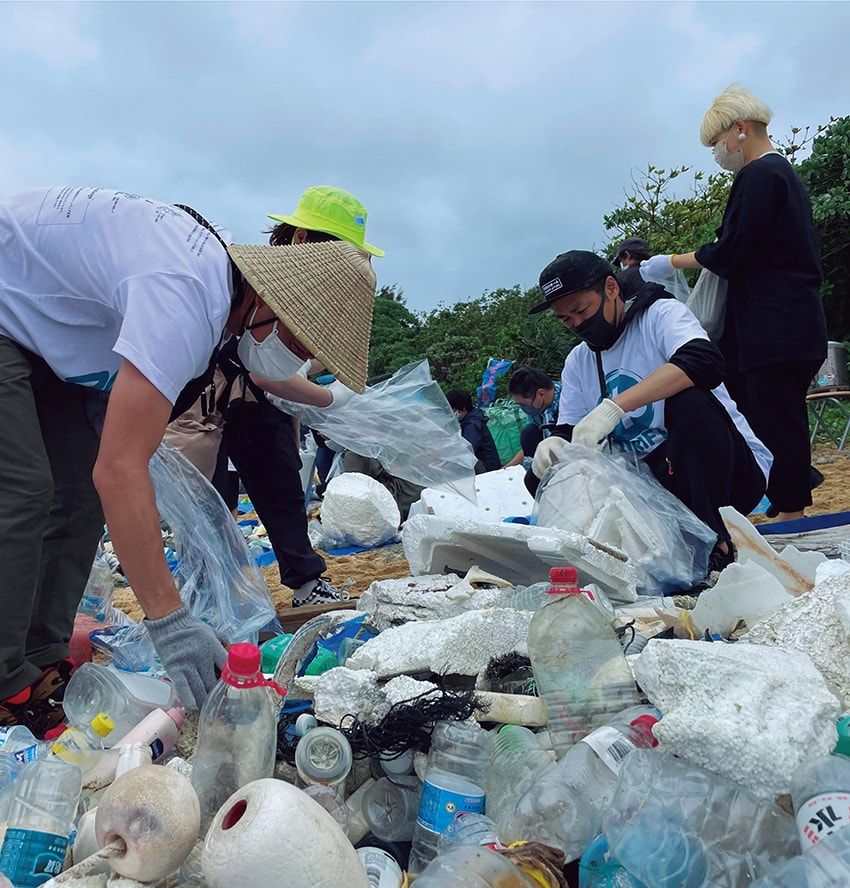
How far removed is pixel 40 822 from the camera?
4.37ft

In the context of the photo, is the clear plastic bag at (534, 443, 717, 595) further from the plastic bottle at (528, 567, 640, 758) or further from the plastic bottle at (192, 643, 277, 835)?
the plastic bottle at (192, 643, 277, 835)

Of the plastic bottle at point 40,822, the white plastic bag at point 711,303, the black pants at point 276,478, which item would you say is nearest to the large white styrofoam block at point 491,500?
the black pants at point 276,478

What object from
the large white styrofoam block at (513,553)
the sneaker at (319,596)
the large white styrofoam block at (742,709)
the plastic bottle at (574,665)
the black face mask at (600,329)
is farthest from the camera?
the sneaker at (319,596)

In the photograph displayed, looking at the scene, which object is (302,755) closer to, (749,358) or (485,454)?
(749,358)

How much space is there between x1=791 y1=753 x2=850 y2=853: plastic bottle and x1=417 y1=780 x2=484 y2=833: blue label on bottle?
51cm

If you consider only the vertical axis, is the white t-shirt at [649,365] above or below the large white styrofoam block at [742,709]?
above

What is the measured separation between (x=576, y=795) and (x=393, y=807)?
1.25 feet

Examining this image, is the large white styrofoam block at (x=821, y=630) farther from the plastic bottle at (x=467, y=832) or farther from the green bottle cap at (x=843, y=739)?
the plastic bottle at (x=467, y=832)

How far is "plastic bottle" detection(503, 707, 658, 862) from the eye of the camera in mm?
1329

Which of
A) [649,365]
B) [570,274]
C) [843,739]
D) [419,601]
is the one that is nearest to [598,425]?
[649,365]

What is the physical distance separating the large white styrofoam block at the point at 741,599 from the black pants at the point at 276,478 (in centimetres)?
202

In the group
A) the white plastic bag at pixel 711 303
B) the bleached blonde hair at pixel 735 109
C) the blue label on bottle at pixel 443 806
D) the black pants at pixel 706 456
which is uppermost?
the bleached blonde hair at pixel 735 109

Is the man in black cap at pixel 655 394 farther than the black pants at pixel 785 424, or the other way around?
the black pants at pixel 785 424

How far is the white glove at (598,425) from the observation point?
3205 mm
